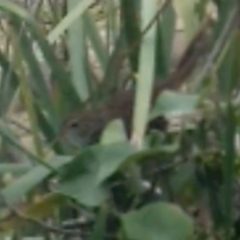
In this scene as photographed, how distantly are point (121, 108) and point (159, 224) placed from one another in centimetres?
12

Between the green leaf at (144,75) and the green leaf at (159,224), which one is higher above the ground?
the green leaf at (144,75)

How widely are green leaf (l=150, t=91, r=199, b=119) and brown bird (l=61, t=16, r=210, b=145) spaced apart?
1.6 inches

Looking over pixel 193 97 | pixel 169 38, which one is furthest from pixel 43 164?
pixel 169 38

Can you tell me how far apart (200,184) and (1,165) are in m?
0.17

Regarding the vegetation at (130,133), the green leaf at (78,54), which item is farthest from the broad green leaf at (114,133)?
the green leaf at (78,54)

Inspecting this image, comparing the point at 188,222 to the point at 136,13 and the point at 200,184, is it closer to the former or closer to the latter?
the point at 200,184

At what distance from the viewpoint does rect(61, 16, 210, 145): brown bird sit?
2.33 feet

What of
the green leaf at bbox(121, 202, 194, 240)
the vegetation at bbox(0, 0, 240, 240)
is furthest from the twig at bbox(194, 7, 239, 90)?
the green leaf at bbox(121, 202, 194, 240)

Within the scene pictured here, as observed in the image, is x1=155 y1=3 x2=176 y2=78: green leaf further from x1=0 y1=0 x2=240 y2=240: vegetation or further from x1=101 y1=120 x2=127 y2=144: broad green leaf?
x1=101 y1=120 x2=127 y2=144: broad green leaf

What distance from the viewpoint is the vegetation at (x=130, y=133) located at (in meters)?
0.66

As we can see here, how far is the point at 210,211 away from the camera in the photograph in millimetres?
742

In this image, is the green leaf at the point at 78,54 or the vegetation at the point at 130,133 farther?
the green leaf at the point at 78,54

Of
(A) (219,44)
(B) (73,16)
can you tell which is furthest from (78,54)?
(A) (219,44)

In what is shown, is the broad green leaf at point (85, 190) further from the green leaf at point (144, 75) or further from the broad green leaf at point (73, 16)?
the broad green leaf at point (73, 16)
